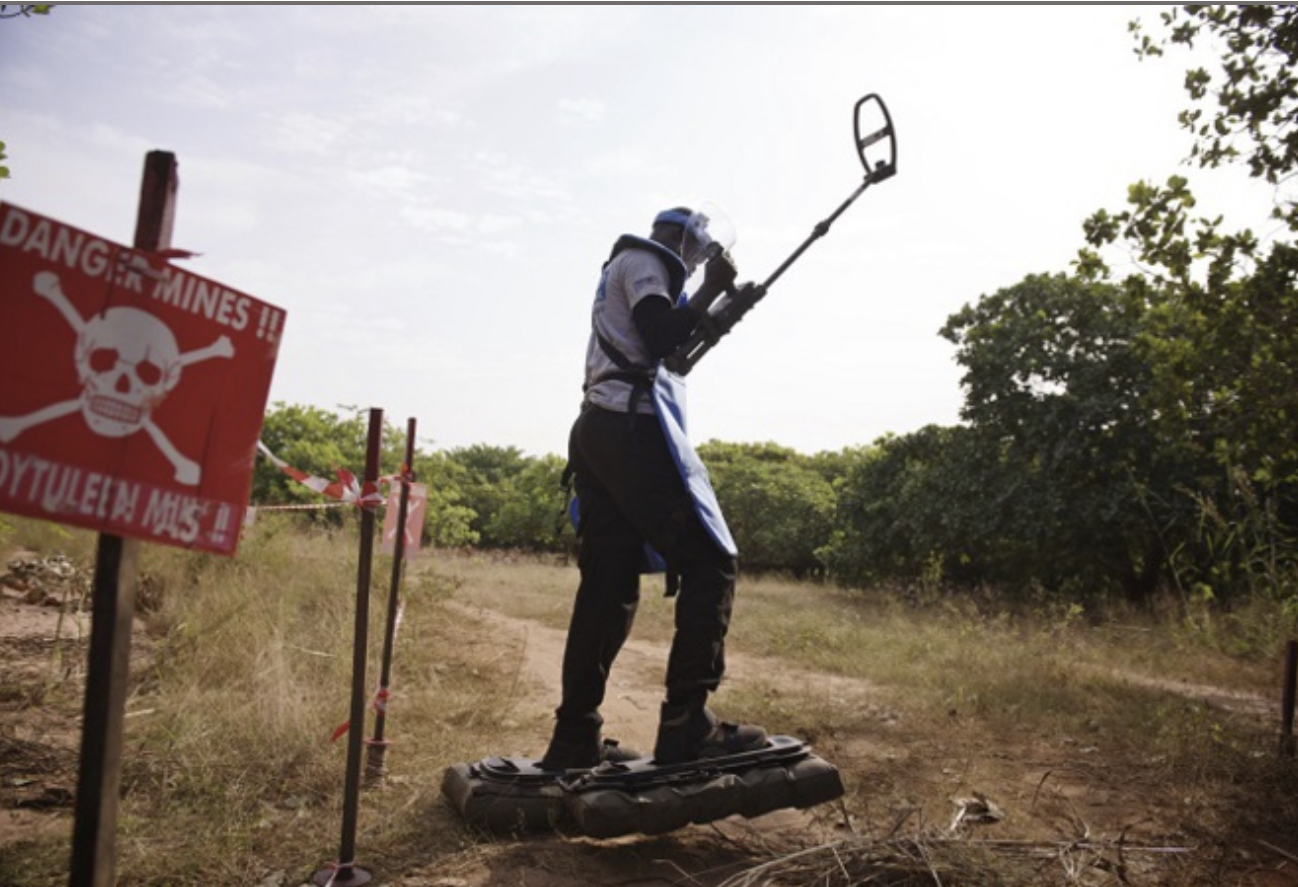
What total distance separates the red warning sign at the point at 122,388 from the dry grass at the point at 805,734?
61.2 inches

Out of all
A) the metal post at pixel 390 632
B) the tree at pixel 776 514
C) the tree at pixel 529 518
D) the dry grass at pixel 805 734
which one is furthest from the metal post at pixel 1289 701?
the tree at pixel 529 518

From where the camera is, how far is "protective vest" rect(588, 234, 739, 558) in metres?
3.42

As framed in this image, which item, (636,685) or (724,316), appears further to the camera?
(636,685)

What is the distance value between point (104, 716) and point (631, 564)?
7.03 feet

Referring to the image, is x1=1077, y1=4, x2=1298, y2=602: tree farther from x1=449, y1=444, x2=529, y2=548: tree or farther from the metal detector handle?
x1=449, y1=444, x2=529, y2=548: tree

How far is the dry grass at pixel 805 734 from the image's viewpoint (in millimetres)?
2936

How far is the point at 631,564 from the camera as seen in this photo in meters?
3.59

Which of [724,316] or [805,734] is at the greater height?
[724,316]

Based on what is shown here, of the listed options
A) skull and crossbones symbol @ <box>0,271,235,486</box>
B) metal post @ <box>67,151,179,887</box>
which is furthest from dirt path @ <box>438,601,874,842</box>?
skull and crossbones symbol @ <box>0,271,235,486</box>

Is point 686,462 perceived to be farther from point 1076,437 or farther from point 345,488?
point 1076,437

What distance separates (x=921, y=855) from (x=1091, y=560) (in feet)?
36.7

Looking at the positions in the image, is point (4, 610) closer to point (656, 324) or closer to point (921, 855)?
point (656, 324)

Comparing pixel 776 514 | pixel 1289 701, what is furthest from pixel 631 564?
pixel 776 514

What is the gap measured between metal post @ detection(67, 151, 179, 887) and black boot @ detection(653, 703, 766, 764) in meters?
2.03
